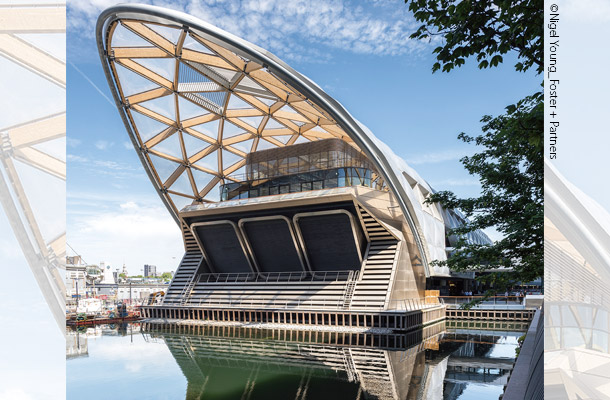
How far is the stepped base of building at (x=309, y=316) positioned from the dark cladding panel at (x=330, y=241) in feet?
16.6

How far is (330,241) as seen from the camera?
30031 millimetres

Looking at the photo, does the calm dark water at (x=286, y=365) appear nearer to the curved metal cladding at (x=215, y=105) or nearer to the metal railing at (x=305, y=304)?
the metal railing at (x=305, y=304)

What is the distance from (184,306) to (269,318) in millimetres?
6593

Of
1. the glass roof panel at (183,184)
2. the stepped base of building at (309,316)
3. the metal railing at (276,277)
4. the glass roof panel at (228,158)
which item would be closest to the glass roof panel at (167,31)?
the glass roof panel at (228,158)

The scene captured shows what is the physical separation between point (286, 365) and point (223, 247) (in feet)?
59.7

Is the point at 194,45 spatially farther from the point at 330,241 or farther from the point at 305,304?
the point at 305,304

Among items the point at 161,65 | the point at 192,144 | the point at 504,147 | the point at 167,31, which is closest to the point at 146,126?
the point at 192,144

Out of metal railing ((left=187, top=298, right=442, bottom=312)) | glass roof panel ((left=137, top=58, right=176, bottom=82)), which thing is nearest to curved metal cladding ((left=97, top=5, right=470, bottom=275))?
glass roof panel ((left=137, top=58, right=176, bottom=82))

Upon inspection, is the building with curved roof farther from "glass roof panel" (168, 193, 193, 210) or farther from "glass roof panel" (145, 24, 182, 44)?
"glass roof panel" (168, 193, 193, 210)

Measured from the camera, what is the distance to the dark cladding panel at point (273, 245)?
31094 mm

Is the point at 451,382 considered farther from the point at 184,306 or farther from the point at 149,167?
the point at 149,167

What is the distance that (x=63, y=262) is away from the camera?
A: 15.5ft

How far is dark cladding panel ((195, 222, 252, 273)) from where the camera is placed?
33094 mm

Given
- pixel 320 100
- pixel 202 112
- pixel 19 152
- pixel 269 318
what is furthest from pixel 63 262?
pixel 202 112
